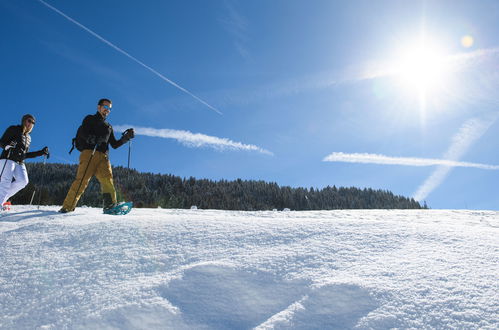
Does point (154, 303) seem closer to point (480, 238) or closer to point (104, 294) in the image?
point (104, 294)

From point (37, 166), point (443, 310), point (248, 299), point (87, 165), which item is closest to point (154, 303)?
point (248, 299)

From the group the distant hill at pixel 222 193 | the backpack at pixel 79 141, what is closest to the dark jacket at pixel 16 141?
the backpack at pixel 79 141

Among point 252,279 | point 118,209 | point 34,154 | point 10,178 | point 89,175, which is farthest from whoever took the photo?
point 34,154

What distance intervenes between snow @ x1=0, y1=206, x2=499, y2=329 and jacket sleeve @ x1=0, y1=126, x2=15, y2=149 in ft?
11.1

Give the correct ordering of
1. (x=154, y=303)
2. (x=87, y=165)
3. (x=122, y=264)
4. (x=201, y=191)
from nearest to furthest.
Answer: (x=154, y=303) → (x=122, y=264) → (x=87, y=165) → (x=201, y=191)

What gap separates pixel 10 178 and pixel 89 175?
161 cm

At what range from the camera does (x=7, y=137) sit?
255 inches

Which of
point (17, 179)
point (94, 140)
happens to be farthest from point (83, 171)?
point (17, 179)

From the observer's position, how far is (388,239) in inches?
136

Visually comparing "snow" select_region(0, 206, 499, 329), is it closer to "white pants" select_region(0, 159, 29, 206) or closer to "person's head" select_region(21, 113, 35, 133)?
"white pants" select_region(0, 159, 29, 206)

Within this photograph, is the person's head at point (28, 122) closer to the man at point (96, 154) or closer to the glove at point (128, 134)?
the man at point (96, 154)

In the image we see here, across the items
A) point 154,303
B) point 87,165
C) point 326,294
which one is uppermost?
point 87,165

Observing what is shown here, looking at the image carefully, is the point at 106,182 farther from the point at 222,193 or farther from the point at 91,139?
the point at 222,193

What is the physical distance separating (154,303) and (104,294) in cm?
44
